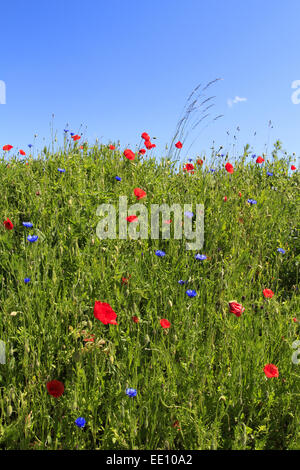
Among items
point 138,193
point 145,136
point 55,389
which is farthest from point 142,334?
point 145,136

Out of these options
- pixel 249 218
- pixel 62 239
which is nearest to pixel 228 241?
pixel 249 218

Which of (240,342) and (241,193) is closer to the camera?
(240,342)

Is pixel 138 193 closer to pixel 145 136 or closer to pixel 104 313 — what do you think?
pixel 104 313

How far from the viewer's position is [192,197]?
3.43 metres

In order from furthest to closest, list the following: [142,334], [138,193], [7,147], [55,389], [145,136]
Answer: [7,147] < [145,136] < [138,193] < [142,334] < [55,389]

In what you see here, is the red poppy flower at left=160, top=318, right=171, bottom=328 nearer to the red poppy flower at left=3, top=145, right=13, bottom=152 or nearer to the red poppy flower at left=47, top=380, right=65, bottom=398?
the red poppy flower at left=47, top=380, right=65, bottom=398

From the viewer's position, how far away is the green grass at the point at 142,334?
1648mm

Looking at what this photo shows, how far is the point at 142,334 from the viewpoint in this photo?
2125 millimetres

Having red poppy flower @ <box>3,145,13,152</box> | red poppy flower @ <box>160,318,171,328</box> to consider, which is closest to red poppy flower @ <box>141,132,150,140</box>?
red poppy flower @ <box>3,145,13,152</box>

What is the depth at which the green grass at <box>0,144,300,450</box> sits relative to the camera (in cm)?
165

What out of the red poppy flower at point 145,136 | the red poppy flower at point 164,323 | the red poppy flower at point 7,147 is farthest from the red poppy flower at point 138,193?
the red poppy flower at point 7,147

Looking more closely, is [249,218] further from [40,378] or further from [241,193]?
[40,378]

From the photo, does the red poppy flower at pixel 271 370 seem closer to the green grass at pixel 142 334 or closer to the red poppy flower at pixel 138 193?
the green grass at pixel 142 334
